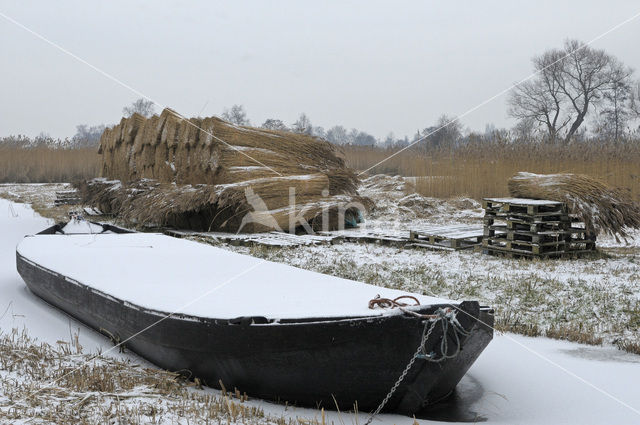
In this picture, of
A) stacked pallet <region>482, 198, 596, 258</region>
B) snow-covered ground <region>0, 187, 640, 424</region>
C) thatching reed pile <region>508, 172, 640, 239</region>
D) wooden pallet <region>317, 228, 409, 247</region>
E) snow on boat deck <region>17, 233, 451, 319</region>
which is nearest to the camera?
snow-covered ground <region>0, 187, 640, 424</region>

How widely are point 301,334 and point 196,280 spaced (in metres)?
1.99

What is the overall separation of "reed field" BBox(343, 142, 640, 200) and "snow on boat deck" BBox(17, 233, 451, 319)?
1045 cm

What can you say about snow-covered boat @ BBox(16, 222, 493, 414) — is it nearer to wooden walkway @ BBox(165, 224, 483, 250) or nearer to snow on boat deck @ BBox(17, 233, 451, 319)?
snow on boat deck @ BBox(17, 233, 451, 319)

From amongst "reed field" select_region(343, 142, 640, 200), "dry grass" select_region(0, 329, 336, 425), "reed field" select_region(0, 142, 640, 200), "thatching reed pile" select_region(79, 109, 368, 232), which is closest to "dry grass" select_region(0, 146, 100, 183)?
"reed field" select_region(0, 142, 640, 200)

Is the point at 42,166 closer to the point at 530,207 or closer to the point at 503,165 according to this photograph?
the point at 503,165

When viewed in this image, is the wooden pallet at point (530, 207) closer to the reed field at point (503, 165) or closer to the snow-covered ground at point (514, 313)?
the snow-covered ground at point (514, 313)

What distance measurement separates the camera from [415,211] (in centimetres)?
1581

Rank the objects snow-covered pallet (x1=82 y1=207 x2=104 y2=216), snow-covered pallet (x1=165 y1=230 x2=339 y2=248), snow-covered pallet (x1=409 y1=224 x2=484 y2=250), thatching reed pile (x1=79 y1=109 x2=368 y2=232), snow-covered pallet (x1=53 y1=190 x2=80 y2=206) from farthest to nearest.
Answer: snow-covered pallet (x1=53 y1=190 x2=80 y2=206), snow-covered pallet (x1=82 y1=207 x2=104 y2=216), thatching reed pile (x1=79 y1=109 x2=368 y2=232), snow-covered pallet (x1=165 y1=230 x2=339 y2=248), snow-covered pallet (x1=409 y1=224 x2=484 y2=250)

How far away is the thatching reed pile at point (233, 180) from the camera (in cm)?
1230

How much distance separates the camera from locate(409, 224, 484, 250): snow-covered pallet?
10797 millimetres

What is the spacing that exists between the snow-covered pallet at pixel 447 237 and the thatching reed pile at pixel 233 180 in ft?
7.48

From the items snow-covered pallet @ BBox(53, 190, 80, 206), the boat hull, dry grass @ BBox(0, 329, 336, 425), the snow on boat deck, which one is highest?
snow-covered pallet @ BBox(53, 190, 80, 206)

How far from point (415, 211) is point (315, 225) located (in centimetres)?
368

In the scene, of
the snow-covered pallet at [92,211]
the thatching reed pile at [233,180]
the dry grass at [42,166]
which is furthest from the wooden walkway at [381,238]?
the dry grass at [42,166]
